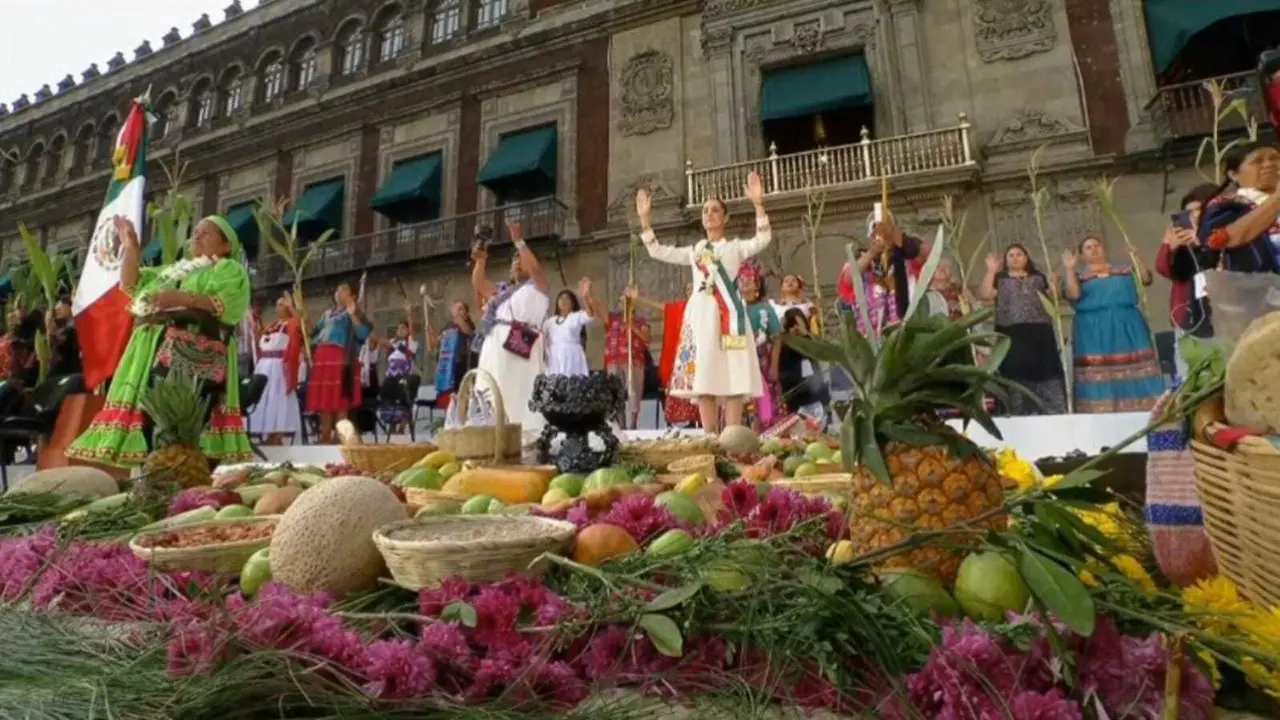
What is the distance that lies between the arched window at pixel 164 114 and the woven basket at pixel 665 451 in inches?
917

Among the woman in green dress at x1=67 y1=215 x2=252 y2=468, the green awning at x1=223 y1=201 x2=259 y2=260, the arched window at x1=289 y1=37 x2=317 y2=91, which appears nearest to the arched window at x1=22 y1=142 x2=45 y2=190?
the green awning at x1=223 y1=201 x2=259 y2=260

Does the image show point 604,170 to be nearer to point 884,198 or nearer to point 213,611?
point 884,198

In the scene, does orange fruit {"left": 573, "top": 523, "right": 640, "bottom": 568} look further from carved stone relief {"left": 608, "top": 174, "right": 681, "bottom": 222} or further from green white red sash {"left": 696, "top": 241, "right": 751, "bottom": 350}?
carved stone relief {"left": 608, "top": 174, "right": 681, "bottom": 222}

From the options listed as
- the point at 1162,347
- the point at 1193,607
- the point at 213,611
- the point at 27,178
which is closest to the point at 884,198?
the point at 1193,607

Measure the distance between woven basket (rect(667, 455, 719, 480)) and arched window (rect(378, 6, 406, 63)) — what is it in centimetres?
1746

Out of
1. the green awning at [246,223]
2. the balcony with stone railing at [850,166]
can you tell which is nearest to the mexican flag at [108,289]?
the balcony with stone railing at [850,166]

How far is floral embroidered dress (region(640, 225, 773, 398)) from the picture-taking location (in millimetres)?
4855

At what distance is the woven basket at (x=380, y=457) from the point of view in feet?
9.12

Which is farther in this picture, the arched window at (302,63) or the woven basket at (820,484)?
the arched window at (302,63)

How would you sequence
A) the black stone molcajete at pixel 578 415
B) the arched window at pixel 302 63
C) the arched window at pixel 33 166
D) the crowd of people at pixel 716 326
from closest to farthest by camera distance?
the black stone molcajete at pixel 578 415 → the crowd of people at pixel 716 326 → the arched window at pixel 302 63 → the arched window at pixel 33 166

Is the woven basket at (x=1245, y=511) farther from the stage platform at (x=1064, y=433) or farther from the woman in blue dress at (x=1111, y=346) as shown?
the woman in blue dress at (x=1111, y=346)

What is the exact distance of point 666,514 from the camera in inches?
60.1

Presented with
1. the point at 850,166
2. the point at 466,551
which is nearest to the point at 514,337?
the point at 466,551

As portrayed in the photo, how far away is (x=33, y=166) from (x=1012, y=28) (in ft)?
100
